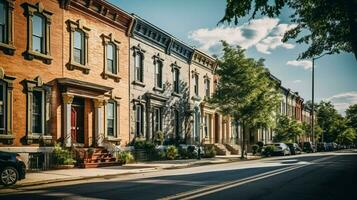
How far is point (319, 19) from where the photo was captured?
18797 millimetres

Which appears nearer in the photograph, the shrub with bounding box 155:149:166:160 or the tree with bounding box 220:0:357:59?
the tree with bounding box 220:0:357:59

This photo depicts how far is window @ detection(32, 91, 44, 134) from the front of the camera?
2036 centimetres

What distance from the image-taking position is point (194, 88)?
1558 inches

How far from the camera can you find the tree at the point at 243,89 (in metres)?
35.3

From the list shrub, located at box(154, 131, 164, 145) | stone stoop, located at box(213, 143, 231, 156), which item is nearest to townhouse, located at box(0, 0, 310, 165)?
shrub, located at box(154, 131, 164, 145)

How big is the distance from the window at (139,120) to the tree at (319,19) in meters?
11.9

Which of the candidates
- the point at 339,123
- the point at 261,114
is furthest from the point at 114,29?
the point at 339,123

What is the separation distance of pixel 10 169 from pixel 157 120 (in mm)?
19040

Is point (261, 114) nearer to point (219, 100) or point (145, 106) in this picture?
point (219, 100)

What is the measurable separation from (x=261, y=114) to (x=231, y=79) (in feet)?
13.4

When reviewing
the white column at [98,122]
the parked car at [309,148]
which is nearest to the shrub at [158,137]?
the white column at [98,122]

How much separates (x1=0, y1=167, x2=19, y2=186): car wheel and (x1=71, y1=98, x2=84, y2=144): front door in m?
9.24

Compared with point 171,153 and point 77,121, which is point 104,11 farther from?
point 171,153

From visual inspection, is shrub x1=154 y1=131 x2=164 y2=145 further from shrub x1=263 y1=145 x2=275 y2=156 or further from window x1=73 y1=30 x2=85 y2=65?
shrub x1=263 y1=145 x2=275 y2=156
